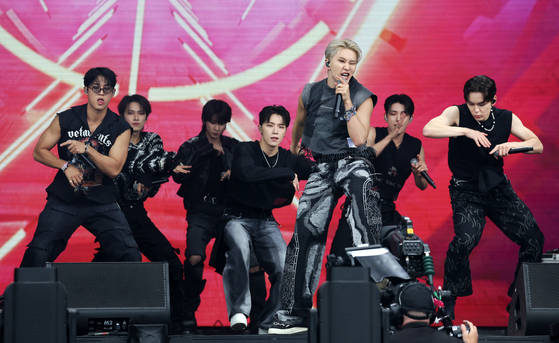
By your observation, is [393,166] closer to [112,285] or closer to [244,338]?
[244,338]

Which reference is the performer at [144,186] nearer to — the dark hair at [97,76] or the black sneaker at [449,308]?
the dark hair at [97,76]

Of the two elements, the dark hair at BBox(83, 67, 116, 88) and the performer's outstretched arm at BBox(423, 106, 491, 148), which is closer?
the performer's outstretched arm at BBox(423, 106, 491, 148)

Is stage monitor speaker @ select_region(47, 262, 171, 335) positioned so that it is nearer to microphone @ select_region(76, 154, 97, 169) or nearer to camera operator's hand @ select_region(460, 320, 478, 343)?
microphone @ select_region(76, 154, 97, 169)

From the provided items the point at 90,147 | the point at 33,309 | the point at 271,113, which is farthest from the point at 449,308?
the point at 90,147

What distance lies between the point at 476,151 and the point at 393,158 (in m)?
0.73

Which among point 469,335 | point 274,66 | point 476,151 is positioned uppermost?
point 274,66

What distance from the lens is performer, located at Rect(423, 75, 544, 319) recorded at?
388cm

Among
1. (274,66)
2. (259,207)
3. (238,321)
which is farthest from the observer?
(274,66)

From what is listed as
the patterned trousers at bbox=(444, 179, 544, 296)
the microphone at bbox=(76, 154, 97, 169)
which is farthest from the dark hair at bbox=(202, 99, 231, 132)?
the patterned trousers at bbox=(444, 179, 544, 296)

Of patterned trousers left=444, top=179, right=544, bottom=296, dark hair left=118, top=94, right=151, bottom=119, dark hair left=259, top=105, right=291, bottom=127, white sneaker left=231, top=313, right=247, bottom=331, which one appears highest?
dark hair left=118, top=94, right=151, bottom=119

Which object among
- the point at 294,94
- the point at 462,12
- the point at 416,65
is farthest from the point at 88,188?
the point at 462,12

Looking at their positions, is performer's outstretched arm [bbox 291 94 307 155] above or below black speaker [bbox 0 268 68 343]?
above

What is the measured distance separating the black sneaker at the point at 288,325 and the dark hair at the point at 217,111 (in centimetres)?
192

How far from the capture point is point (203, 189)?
15.4 feet
